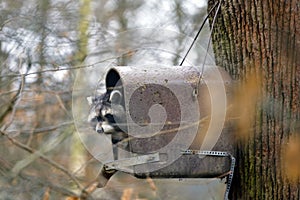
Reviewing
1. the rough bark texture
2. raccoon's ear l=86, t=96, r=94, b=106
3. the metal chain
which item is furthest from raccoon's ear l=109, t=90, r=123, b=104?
the rough bark texture

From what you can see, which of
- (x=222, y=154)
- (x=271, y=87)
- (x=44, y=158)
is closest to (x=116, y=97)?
(x=222, y=154)

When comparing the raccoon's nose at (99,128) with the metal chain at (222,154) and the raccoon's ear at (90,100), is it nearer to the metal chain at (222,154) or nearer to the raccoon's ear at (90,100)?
the raccoon's ear at (90,100)

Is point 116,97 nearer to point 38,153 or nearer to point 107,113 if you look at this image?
point 107,113

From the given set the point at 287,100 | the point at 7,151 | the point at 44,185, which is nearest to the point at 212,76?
the point at 287,100

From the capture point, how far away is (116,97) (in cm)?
158

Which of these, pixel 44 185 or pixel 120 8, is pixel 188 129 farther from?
pixel 120 8

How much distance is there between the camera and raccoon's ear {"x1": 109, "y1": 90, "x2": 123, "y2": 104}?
1.56 m

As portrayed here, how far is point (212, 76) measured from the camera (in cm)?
157

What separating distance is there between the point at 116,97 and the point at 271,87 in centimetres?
49

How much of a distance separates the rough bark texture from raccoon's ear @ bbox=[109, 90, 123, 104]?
1.30ft

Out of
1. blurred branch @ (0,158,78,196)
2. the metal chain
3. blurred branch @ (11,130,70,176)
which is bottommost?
blurred branch @ (0,158,78,196)

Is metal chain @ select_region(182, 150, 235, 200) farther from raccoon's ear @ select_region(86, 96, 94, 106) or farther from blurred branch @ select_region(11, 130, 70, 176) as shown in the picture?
blurred branch @ select_region(11, 130, 70, 176)

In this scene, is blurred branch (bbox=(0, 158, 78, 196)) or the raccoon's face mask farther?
blurred branch (bbox=(0, 158, 78, 196))

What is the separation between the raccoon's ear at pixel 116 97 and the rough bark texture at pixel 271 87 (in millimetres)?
397
